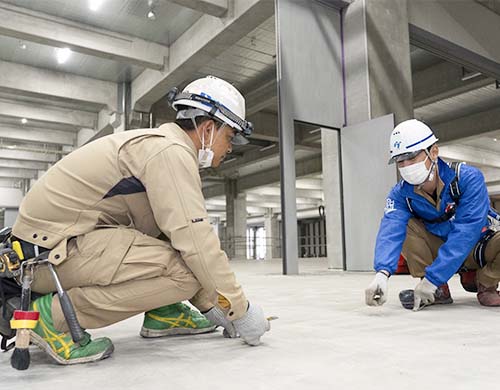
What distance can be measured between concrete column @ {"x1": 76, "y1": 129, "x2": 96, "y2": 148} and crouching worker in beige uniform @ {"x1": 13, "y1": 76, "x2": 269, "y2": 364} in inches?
512

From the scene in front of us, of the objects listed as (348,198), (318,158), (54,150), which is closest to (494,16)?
(348,198)

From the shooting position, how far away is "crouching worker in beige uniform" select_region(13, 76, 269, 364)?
5.13ft

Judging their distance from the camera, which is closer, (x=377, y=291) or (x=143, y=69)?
(x=377, y=291)

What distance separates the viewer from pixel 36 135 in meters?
15.0

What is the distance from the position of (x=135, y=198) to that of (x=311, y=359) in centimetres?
81

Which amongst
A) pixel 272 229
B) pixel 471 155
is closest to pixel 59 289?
pixel 471 155

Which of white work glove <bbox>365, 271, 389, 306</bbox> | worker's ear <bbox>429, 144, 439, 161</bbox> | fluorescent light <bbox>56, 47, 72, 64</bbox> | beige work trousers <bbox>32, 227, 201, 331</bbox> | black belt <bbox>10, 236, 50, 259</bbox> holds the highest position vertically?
fluorescent light <bbox>56, 47, 72, 64</bbox>

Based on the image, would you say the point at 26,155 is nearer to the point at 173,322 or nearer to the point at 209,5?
the point at 209,5

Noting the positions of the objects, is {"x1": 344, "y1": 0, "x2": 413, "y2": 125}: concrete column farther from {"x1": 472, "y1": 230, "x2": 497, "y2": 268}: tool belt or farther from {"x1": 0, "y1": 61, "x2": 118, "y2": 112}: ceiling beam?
{"x1": 0, "y1": 61, "x2": 118, "y2": 112}: ceiling beam

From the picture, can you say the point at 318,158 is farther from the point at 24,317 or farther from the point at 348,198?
the point at 24,317

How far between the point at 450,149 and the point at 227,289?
55.9 ft

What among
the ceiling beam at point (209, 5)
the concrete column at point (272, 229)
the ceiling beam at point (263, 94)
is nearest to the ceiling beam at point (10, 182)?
the concrete column at point (272, 229)

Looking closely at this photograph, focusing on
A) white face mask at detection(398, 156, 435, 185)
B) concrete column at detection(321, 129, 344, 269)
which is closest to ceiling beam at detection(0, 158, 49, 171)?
concrete column at detection(321, 129, 344, 269)

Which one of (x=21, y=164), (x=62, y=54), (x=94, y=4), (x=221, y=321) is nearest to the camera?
(x=221, y=321)
